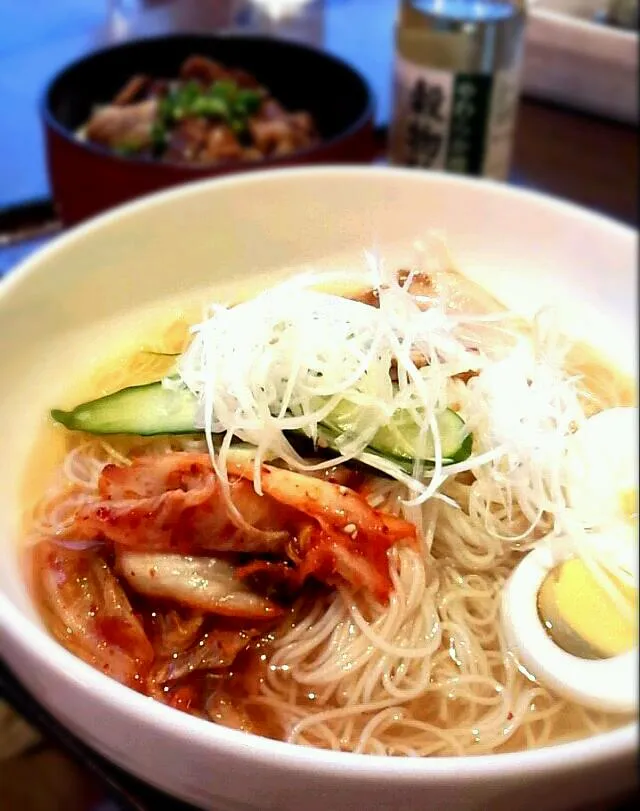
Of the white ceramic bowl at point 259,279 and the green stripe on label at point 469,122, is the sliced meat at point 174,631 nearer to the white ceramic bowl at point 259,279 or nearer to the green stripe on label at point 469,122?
the white ceramic bowl at point 259,279

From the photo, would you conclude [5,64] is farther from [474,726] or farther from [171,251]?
[474,726]

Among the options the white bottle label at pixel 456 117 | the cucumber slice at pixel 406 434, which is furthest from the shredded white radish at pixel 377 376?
the white bottle label at pixel 456 117

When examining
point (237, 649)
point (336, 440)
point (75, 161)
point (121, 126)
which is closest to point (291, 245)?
point (336, 440)

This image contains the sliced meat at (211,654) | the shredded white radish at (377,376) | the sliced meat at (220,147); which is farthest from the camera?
the sliced meat at (220,147)

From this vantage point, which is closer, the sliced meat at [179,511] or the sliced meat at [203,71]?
the sliced meat at [179,511]

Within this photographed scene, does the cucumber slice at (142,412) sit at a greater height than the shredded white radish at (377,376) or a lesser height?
lesser

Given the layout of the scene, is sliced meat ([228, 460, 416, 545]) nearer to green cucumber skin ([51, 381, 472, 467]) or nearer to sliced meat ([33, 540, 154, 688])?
green cucumber skin ([51, 381, 472, 467])

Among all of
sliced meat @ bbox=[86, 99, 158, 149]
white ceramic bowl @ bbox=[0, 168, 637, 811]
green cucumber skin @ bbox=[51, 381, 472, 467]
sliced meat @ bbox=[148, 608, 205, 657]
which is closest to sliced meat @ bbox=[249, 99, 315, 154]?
sliced meat @ bbox=[86, 99, 158, 149]


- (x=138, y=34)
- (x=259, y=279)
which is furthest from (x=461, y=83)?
(x=138, y=34)
